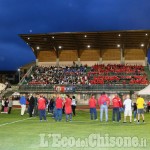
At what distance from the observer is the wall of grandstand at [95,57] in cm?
7038

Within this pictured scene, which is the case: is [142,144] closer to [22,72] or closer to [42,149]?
[42,149]

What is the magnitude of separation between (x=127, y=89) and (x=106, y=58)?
1458 cm

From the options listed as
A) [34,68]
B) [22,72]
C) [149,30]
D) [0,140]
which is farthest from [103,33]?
[0,140]

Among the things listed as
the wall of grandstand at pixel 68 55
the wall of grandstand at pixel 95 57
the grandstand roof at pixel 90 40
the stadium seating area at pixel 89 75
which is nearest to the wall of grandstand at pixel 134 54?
the wall of grandstand at pixel 95 57

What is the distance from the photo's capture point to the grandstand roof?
64375mm

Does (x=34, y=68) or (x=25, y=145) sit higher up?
(x=34, y=68)

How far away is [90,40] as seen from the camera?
6738 centimetres

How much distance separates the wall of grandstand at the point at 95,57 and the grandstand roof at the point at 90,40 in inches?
45.5

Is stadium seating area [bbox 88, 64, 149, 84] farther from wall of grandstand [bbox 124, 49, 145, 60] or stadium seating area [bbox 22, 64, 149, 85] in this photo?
wall of grandstand [bbox 124, 49, 145, 60]

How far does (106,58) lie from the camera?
232 ft

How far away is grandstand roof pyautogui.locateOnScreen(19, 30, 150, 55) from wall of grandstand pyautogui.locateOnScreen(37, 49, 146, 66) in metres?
1.16

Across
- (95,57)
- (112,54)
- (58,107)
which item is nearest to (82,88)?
(95,57)

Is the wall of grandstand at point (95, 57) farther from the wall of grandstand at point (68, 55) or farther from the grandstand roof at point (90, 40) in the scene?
the grandstand roof at point (90, 40)

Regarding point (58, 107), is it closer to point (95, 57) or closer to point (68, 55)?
point (95, 57)
